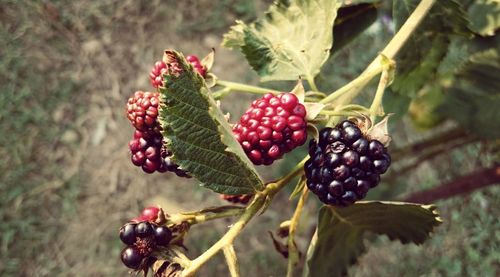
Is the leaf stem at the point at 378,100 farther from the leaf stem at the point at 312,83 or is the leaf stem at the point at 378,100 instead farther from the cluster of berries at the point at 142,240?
the cluster of berries at the point at 142,240

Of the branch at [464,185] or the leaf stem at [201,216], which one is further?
the branch at [464,185]

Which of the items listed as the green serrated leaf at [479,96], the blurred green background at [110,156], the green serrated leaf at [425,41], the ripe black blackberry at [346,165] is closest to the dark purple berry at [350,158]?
the ripe black blackberry at [346,165]

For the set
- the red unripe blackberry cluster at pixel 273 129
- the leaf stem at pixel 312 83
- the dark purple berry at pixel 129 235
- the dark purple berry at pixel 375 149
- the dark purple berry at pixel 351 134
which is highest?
the red unripe blackberry cluster at pixel 273 129

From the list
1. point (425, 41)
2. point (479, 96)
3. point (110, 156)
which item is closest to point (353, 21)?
point (425, 41)

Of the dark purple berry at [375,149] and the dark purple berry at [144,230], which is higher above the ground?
the dark purple berry at [375,149]

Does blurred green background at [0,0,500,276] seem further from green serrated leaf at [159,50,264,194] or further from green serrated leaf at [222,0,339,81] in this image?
green serrated leaf at [159,50,264,194]

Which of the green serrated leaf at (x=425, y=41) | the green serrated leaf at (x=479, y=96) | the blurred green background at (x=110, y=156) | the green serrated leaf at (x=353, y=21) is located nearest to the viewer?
the green serrated leaf at (x=425, y=41)

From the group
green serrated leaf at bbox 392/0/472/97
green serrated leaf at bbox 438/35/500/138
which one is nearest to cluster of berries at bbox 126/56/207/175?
green serrated leaf at bbox 392/0/472/97
